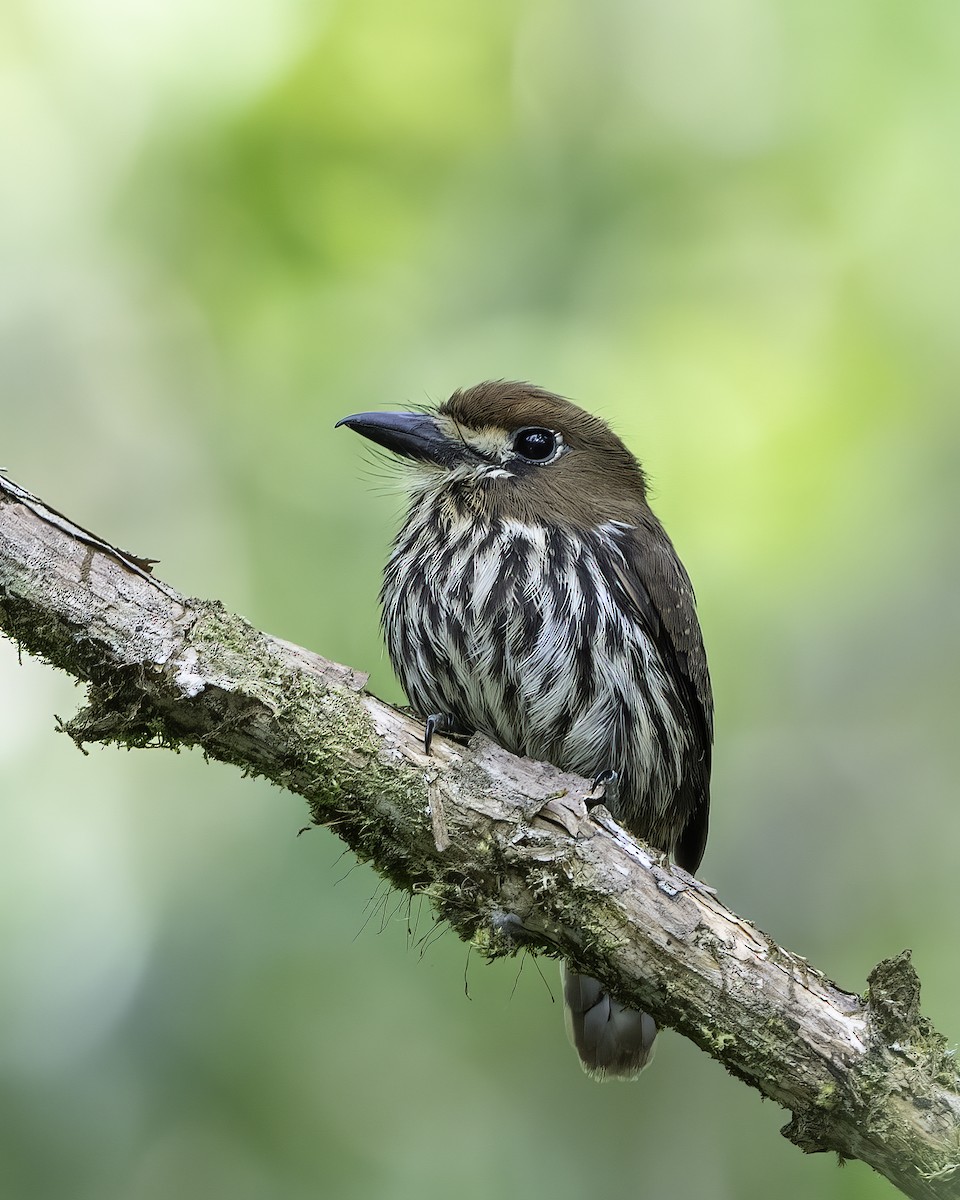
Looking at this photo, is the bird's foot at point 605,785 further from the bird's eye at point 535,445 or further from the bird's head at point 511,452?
the bird's eye at point 535,445

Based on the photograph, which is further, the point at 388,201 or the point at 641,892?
the point at 388,201

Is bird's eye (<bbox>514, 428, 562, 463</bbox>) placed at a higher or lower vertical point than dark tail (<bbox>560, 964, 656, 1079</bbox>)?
higher

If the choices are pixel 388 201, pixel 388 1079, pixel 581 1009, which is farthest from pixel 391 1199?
pixel 388 201

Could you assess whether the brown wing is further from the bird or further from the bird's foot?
the bird's foot

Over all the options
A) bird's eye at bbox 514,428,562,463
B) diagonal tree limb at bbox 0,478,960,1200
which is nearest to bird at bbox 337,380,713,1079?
bird's eye at bbox 514,428,562,463

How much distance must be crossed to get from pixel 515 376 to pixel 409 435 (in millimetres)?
1423

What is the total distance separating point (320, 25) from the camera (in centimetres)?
464

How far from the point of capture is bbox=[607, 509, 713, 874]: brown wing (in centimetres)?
325

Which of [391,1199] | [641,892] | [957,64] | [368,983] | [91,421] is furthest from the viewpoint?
[91,421]

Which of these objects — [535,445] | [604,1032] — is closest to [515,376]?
[535,445]

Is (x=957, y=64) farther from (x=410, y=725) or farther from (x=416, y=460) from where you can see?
(x=410, y=725)

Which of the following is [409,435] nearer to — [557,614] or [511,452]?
[511,452]

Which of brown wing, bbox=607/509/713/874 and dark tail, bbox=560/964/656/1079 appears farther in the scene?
dark tail, bbox=560/964/656/1079

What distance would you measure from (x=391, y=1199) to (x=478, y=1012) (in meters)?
0.63
